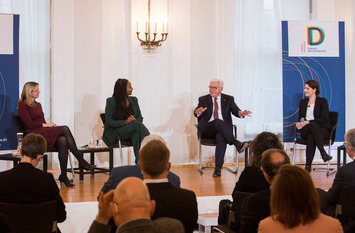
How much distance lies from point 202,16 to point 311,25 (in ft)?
5.28

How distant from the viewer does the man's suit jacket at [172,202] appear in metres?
2.26

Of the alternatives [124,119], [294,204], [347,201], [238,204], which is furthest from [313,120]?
[294,204]

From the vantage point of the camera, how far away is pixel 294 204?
186cm

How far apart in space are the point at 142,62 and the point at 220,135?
5.49 ft

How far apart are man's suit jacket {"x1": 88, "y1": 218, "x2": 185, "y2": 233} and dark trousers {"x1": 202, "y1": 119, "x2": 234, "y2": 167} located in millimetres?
4312

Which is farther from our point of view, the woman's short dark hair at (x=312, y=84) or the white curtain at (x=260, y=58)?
the white curtain at (x=260, y=58)

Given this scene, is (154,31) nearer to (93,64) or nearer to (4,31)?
(93,64)

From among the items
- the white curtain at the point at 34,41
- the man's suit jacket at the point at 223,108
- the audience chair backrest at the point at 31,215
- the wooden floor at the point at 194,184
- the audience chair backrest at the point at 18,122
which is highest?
the white curtain at the point at 34,41

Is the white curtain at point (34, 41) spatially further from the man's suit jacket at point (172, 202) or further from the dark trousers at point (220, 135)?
the man's suit jacket at point (172, 202)

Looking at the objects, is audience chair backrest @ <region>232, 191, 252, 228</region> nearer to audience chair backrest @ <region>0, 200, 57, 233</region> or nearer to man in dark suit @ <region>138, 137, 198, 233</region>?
man in dark suit @ <region>138, 137, 198, 233</region>

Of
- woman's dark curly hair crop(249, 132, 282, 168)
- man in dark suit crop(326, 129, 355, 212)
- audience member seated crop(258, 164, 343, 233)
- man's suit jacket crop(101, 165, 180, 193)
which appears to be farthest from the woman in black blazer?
audience member seated crop(258, 164, 343, 233)

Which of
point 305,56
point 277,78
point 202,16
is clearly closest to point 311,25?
point 305,56

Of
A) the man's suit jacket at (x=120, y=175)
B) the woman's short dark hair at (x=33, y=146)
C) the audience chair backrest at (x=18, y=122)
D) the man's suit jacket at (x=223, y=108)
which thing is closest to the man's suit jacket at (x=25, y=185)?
the woman's short dark hair at (x=33, y=146)

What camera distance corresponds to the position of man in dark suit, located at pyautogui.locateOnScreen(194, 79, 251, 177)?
242 inches
